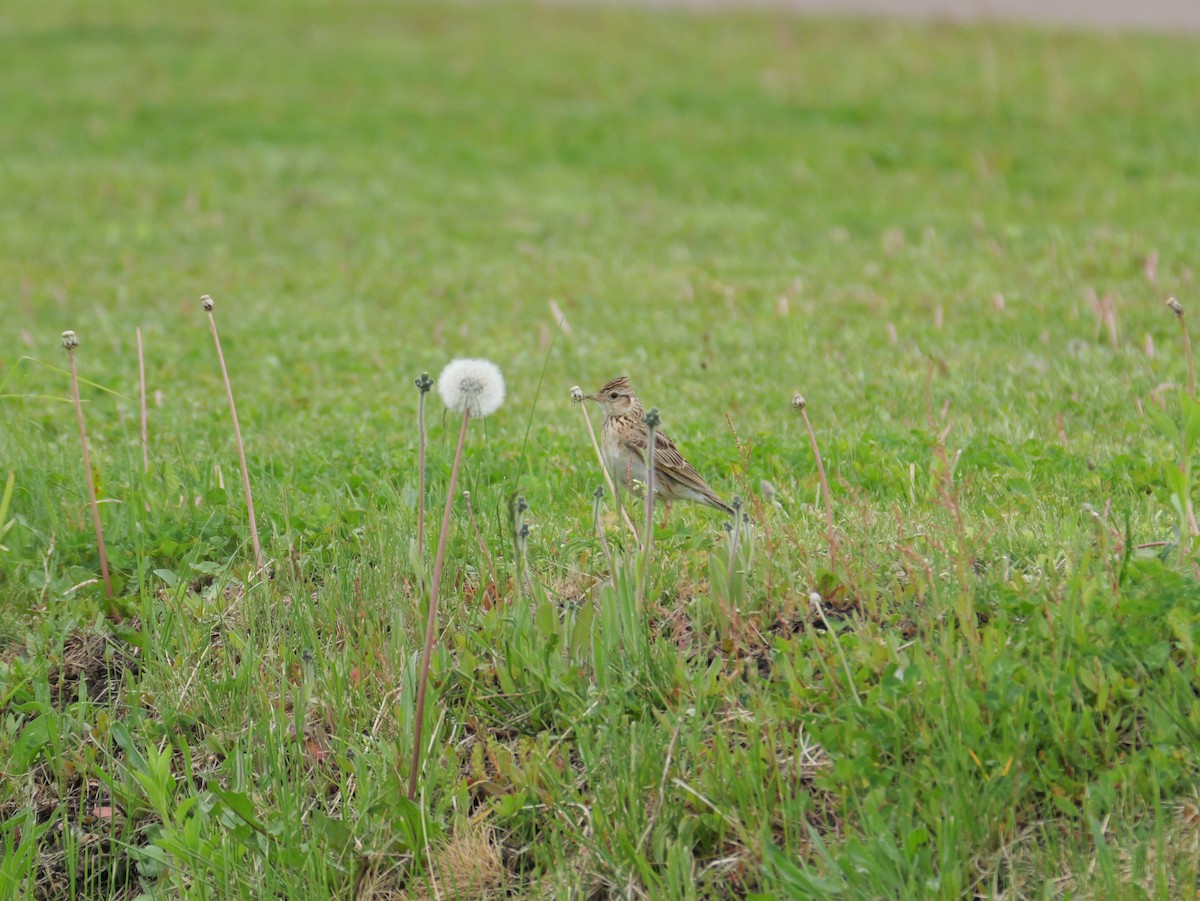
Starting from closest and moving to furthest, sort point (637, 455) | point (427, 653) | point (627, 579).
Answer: point (427, 653) → point (627, 579) → point (637, 455)

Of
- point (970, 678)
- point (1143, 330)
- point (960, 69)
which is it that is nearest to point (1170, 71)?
point (960, 69)

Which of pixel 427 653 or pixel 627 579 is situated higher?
pixel 627 579

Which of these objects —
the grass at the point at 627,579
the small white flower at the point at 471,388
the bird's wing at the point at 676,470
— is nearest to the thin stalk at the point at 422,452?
the small white flower at the point at 471,388

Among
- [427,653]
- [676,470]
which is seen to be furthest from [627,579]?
[676,470]

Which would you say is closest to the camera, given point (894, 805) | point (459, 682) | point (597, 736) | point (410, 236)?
point (894, 805)

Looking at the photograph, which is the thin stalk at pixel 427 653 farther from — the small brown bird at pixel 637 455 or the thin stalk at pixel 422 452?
the small brown bird at pixel 637 455

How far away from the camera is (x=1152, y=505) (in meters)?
5.87

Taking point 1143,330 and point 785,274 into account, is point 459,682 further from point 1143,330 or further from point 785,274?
point 785,274

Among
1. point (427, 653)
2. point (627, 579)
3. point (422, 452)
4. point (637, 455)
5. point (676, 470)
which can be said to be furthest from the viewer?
point (637, 455)

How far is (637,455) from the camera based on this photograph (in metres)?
6.67

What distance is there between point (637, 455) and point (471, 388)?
6.14 ft

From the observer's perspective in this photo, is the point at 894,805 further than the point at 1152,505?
No

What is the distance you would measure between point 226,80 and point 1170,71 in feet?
45.2

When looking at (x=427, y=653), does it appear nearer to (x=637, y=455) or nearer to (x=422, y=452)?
(x=422, y=452)
